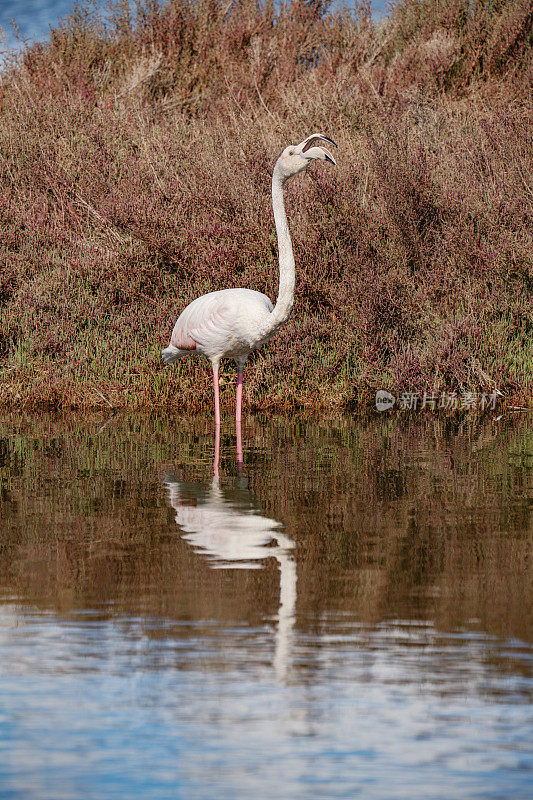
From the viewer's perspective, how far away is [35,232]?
13.8m

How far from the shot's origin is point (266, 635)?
408 centimetres

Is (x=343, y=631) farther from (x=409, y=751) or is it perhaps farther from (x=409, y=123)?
(x=409, y=123)

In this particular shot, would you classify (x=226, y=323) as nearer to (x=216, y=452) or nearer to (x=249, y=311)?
(x=249, y=311)

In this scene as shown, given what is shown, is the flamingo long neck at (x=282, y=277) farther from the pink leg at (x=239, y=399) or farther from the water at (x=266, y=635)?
the water at (x=266, y=635)

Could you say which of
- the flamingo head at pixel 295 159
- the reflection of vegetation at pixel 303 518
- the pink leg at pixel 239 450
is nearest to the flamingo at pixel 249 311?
the flamingo head at pixel 295 159

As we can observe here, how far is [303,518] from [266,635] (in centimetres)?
224

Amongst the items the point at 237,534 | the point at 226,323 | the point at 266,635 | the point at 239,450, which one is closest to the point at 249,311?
the point at 226,323

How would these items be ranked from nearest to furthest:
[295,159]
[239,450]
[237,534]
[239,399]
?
[237,534], [239,450], [295,159], [239,399]

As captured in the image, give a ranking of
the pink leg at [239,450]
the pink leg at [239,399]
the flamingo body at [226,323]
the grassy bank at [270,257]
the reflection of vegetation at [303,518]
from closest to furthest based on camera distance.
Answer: the reflection of vegetation at [303,518] < the pink leg at [239,450] < the flamingo body at [226,323] < the pink leg at [239,399] < the grassy bank at [270,257]

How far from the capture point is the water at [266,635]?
3.06 metres

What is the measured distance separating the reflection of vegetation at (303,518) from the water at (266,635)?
A: 0.02m

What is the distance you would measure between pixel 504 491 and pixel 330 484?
1.10m

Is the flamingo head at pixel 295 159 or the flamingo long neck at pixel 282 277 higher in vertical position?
the flamingo head at pixel 295 159

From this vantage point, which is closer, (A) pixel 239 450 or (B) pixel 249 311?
(A) pixel 239 450
